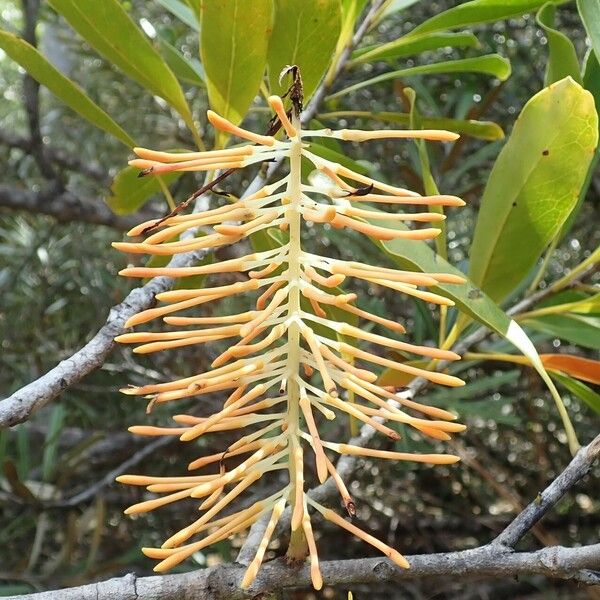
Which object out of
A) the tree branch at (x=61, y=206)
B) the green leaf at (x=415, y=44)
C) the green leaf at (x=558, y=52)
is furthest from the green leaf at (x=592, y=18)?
the tree branch at (x=61, y=206)

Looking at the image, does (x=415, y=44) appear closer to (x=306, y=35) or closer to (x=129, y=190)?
(x=306, y=35)

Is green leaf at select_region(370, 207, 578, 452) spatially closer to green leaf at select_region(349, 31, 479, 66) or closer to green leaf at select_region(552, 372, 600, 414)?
green leaf at select_region(552, 372, 600, 414)

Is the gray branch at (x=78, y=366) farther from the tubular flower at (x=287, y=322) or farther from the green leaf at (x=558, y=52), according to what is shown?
the green leaf at (x=558, y=52)

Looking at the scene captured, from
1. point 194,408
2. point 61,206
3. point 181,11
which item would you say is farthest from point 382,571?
point 61,206

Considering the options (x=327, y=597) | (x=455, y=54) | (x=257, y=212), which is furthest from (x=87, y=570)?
(x=455, y=54)

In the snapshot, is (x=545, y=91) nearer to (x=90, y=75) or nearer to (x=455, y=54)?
(x=455, y=54)

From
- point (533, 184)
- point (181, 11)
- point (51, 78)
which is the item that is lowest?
point (533, 184)
